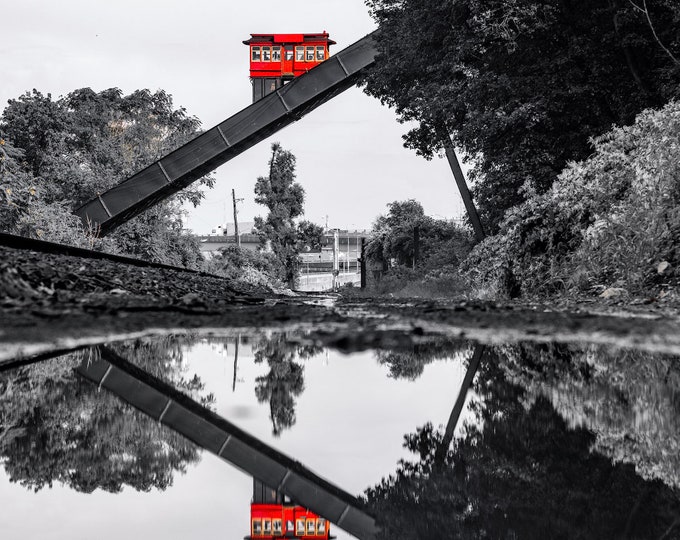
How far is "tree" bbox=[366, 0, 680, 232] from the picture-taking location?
16.8m

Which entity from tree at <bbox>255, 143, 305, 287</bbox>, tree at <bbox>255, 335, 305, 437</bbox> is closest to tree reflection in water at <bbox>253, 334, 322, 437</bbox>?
tree at <bbox>255, 335, 305, 437</bbox>

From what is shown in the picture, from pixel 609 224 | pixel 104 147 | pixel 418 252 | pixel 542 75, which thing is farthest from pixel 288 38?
pixel 609 224

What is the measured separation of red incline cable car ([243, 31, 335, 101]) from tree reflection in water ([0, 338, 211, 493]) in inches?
2001

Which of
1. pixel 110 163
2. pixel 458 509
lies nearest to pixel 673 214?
pixel 458 509

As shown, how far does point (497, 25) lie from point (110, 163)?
24.1 meters

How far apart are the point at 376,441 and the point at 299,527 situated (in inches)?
7.6

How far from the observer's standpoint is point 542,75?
1767cm

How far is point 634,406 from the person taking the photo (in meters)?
1.34

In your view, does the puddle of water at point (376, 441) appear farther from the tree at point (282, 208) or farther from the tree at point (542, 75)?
the tree at point (282, 208)

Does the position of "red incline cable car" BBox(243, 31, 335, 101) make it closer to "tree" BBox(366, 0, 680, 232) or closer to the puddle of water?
"tree" BBox(366, 0, 680, 232)

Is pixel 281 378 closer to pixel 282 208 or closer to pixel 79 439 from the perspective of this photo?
pixel 79 439

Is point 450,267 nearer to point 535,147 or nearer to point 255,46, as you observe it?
point 535,147

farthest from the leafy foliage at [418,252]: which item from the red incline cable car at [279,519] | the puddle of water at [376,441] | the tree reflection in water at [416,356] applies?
the red incline cable car at [279,519]

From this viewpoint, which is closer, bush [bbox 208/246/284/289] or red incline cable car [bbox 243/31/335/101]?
bush [bbox 208/246/284/289]
